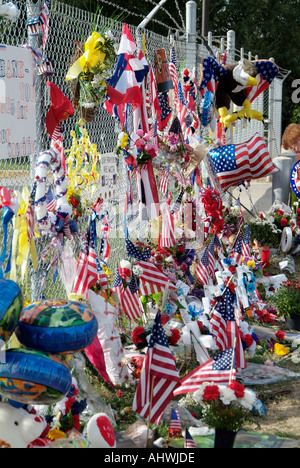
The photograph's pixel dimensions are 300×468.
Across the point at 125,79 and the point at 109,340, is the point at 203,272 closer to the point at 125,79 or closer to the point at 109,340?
the point at 109,340

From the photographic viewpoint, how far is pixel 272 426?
14.0 feet

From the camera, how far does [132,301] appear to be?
489cm

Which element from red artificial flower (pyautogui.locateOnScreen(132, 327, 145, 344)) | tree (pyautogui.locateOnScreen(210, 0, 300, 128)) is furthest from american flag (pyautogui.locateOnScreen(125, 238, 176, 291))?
tree (pyautogui.locateOnScreen(210, 0, 300, 128))

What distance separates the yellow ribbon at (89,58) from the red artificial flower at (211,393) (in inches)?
86.7

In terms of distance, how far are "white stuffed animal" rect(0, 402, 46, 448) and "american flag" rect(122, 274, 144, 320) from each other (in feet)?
6.39

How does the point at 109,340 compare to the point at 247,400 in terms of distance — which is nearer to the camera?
the point at 247,400

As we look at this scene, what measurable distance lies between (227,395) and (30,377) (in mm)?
1121

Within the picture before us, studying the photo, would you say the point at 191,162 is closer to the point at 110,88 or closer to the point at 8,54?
the point at 110,88

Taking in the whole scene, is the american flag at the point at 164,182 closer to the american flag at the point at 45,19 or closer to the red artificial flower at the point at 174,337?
the red artificial flower at the point at 174,337

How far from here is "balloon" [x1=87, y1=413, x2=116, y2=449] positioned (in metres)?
3.11

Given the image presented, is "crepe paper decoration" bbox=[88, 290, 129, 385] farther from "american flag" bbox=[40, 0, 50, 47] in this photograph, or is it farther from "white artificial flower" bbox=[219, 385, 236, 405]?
"american flag" bbox=[40, 0, 50, 47]

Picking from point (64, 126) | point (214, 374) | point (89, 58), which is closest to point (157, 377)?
point (214, 374)

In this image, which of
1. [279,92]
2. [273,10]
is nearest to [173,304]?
[279,92]

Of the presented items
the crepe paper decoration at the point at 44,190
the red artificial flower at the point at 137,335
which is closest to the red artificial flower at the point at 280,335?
the red artificial flower at the point at 137,335
